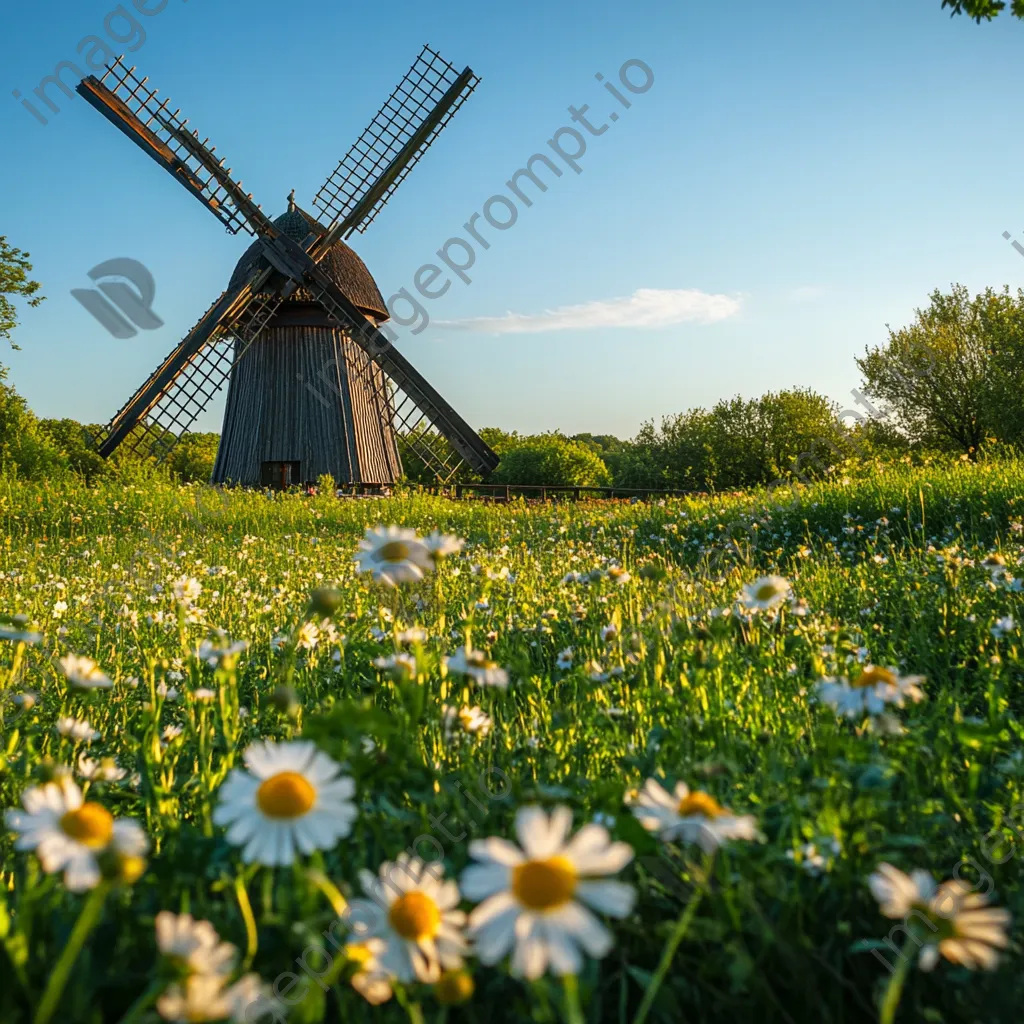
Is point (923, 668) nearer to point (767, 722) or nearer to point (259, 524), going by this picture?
point (767, 722)

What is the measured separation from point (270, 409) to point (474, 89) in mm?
8279

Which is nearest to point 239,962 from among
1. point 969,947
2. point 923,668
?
point 969,947

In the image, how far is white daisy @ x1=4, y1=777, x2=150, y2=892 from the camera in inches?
38.1

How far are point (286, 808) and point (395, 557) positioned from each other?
652 millimetres

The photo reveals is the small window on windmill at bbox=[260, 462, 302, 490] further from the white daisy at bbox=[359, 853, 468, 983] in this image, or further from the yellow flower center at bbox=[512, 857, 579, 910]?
the yellow flower center at bbox=[512, 857, 579, 910]

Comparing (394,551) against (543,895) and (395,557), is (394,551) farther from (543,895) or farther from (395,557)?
(543,895)

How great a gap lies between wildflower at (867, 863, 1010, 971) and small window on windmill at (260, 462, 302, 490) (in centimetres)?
1706

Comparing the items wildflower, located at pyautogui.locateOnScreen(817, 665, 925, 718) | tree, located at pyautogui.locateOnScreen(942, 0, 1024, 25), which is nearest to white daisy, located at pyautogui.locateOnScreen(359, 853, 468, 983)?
wildflower, located at pyautogui.locateOnScreen(817, 665, 925, 718)

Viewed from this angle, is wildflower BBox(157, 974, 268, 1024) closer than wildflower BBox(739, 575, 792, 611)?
Yes

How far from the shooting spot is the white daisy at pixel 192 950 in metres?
0.88

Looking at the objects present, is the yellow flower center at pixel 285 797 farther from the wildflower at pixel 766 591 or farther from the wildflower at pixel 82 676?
the wildflower at pixel 766 591

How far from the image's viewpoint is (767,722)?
8.65 feet

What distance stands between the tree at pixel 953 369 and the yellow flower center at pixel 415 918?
32.9 meters

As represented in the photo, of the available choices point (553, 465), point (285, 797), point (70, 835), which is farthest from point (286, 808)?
point (553, 465)
